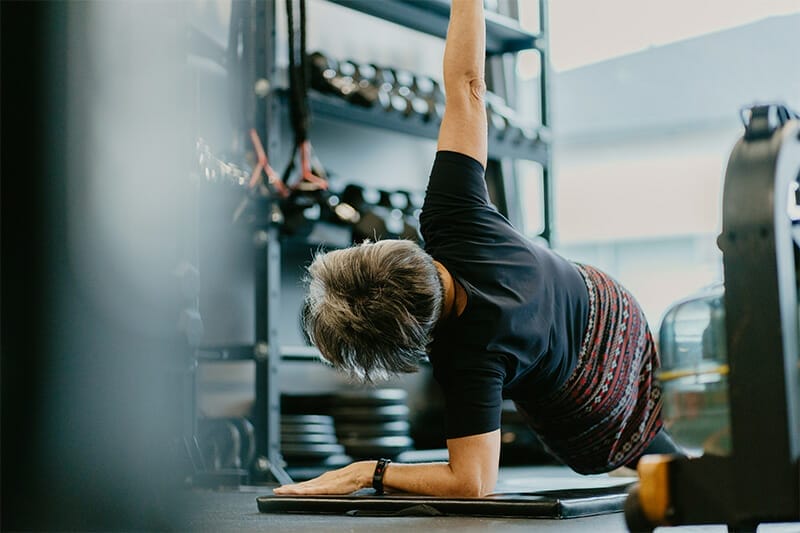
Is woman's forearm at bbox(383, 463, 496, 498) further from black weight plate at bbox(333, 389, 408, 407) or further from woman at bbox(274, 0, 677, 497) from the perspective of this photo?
black weight plate at bbox(333, 389, 408, 407)

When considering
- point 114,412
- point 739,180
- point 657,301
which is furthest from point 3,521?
point 657,301

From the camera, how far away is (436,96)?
3.92 meters

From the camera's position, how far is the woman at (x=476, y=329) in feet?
5.94

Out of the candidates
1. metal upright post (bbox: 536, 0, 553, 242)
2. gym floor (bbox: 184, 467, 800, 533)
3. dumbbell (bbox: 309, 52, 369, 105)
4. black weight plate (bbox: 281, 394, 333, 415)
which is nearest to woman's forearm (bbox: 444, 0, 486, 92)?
gym floor (bbox: 184, 467, 800, 533)

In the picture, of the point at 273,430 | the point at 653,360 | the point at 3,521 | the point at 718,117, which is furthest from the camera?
the point at 718,117

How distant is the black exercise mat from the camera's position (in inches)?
67.9

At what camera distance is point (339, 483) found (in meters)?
1.97

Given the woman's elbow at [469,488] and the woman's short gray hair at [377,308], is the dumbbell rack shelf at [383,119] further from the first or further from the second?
the woman's elbow at [469,488]

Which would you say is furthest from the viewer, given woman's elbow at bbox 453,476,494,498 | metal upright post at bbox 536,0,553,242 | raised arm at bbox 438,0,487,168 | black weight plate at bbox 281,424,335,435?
metal upright post at bbox 536,0,553,242

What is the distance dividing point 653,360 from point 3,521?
6.85ft

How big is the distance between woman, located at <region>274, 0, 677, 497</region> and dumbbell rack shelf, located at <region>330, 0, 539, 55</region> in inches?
68.6

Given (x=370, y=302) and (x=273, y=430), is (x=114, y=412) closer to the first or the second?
(x=370, y=302)

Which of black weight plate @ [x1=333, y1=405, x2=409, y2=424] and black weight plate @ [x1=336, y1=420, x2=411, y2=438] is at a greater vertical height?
black weight plate @ [x1=333, y1=405, x2=409, y2=424]

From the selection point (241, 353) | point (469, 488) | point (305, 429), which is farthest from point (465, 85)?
point (305, 429)
